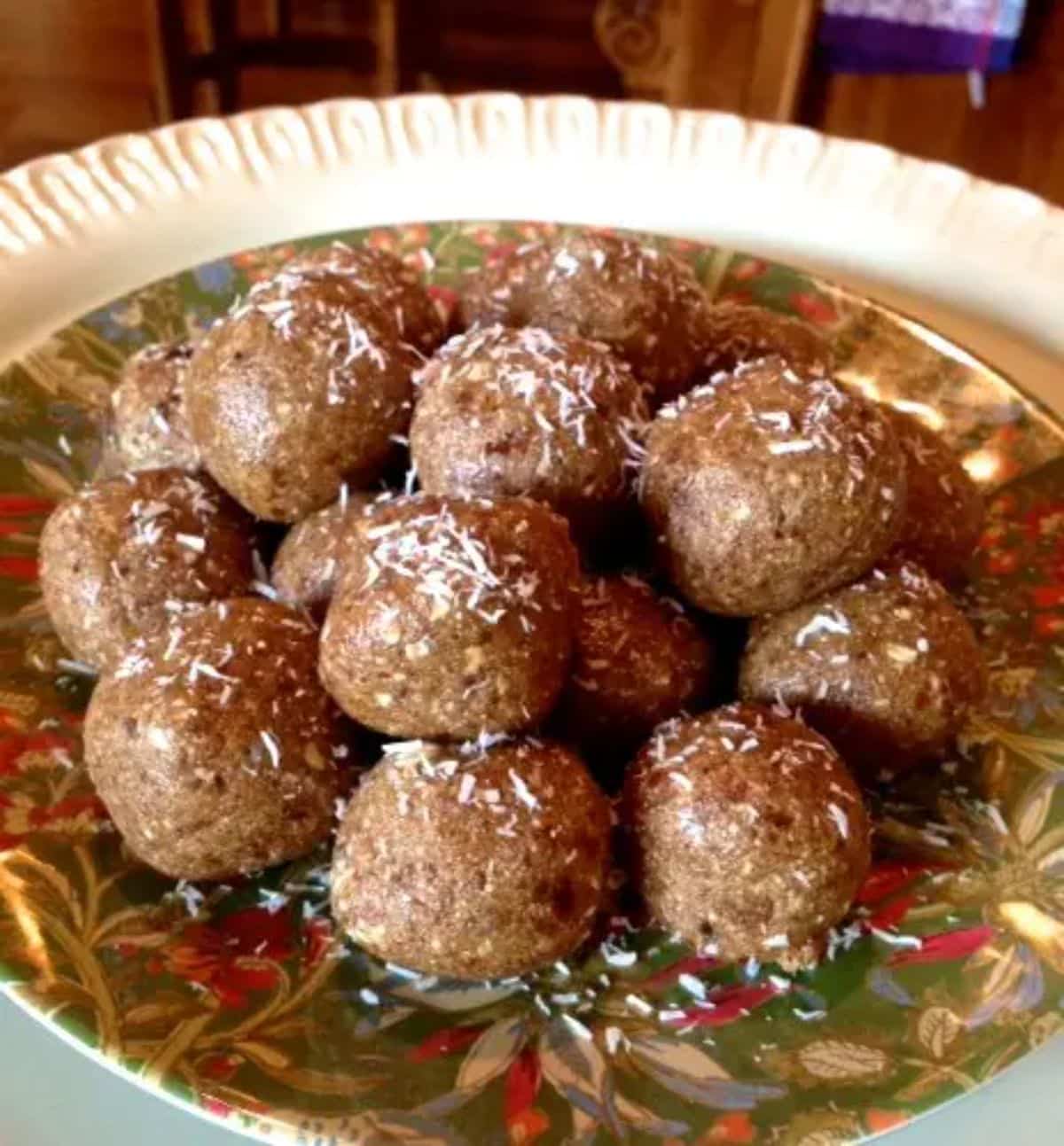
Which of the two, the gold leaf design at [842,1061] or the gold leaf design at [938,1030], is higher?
the gold leaf design at [938,1030]

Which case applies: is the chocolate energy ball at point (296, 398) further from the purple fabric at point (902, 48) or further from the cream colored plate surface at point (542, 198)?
the purple fabric at point (902, 48)

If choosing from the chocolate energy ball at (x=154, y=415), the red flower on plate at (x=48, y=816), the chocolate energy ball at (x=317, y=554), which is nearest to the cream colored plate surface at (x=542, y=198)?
the chocolate energy ball at (x=154, y=415)

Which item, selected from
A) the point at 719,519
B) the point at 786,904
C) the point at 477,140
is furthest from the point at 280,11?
the point at 786,904

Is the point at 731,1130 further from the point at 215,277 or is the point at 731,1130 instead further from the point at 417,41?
the point at 417,41

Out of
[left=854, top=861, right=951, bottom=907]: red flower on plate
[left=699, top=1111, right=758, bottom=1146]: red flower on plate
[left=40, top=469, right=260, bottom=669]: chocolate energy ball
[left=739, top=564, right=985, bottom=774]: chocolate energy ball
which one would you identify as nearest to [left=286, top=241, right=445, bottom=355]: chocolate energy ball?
[left=40, top=469, right=260, bottom=669]: chocolate energy ball

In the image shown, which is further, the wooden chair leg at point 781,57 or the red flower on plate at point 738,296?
the wooden chair leg at point 781,57

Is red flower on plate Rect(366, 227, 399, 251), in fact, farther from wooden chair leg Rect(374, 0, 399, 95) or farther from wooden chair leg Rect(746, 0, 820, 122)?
wooden chair leg Rect(374, 0, 399, 95)
